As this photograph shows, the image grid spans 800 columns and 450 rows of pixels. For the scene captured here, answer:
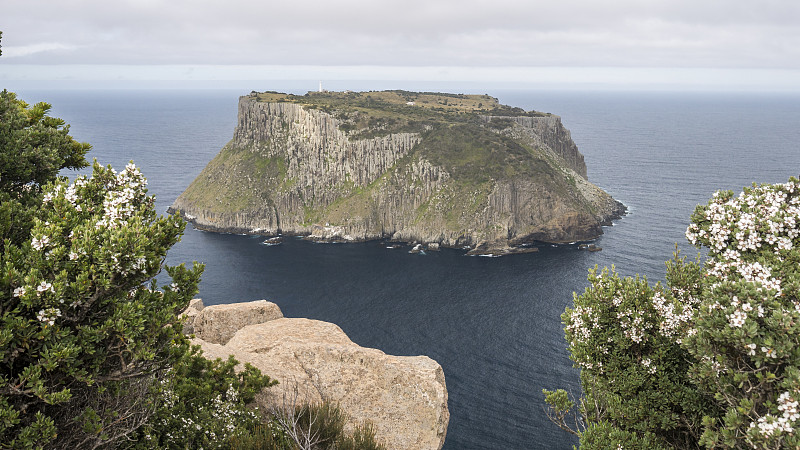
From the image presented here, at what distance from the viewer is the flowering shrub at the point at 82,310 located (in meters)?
12.1

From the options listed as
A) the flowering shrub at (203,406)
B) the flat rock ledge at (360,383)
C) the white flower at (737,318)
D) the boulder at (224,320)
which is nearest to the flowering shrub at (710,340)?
the white flower at (737,318)

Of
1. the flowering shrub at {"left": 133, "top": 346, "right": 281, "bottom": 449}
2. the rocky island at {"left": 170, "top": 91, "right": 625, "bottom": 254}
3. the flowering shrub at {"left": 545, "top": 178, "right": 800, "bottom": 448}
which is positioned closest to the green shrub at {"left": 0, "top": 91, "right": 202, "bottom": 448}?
the flowering shrub at {"left": 133, "top": 346, "right": 281, "bottom": 449}

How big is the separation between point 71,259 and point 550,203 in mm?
154958

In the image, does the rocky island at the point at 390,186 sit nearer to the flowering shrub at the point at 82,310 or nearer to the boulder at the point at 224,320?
the boulder at the point at 224,320

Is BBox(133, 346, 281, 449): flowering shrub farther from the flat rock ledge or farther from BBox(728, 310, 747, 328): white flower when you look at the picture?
BBox(728, 310, 747, 328): white flower

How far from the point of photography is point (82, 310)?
1299cm

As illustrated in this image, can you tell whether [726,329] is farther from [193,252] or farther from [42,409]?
[193,252]

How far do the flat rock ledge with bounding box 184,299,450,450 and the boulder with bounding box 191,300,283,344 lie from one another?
20.2 ft

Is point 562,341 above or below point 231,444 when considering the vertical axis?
below

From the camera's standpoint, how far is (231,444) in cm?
1831

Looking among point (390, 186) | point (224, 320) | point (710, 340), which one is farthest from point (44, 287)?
point (390, 186)

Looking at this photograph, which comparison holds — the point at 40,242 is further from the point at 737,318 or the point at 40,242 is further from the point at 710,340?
the point at 710,340

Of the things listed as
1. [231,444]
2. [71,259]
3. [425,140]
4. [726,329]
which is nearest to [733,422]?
[726,329]

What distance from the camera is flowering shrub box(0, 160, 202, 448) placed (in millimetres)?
12094
